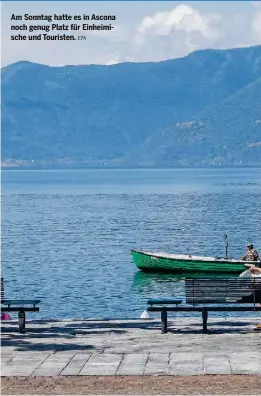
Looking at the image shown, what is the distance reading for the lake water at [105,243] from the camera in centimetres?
5159

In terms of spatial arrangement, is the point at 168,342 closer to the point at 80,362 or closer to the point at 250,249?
the point at 80,362

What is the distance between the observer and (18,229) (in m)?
113

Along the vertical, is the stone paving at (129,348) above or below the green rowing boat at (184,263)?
above

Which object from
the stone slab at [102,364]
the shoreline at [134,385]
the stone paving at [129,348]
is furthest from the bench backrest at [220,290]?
the shoreline at [134,385]

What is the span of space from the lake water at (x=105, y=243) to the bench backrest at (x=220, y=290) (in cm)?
1959

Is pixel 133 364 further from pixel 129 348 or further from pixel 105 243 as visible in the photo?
pixel 105 243

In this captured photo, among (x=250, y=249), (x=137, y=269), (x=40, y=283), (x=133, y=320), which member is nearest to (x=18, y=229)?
(x=137, y=269)

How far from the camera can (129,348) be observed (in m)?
19.9

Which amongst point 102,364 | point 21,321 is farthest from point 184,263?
point 102,364

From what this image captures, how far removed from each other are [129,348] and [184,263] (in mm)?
40651

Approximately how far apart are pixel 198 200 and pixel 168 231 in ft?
230

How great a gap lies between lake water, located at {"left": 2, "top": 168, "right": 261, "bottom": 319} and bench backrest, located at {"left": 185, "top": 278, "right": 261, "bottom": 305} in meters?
19.6

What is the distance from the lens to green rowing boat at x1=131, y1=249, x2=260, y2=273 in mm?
56906

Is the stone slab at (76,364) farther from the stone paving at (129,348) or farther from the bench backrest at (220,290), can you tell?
the bench backrest at (220,290)
